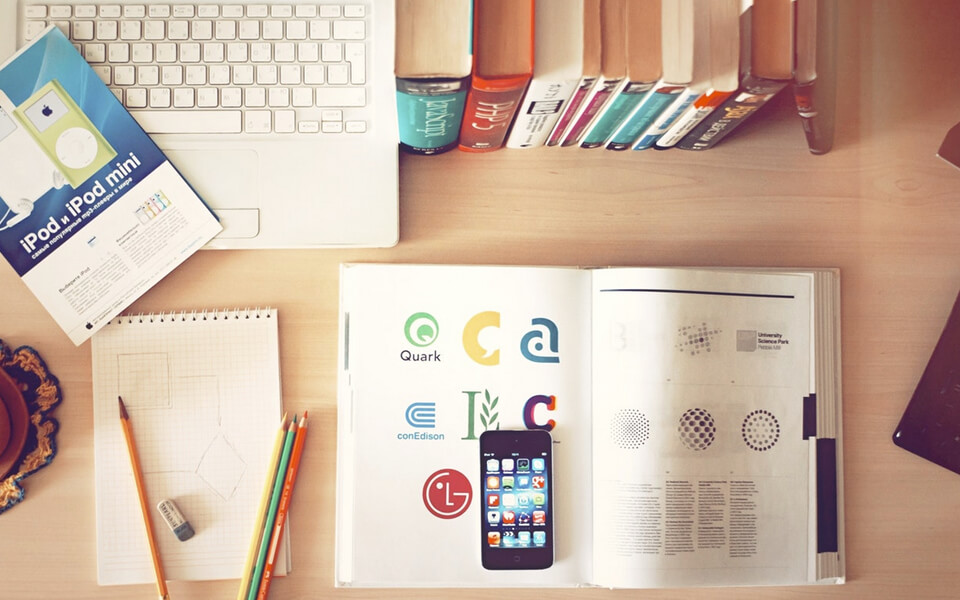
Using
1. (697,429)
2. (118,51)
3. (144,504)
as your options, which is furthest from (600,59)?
(144,504)

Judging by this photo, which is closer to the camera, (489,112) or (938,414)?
(489,112)

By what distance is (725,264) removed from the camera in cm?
72

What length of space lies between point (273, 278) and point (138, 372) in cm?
15

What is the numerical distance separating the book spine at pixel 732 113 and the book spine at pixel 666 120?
0.03 meters

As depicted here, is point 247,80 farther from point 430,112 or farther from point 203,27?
point 430,112

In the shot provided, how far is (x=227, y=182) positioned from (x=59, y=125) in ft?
0.52

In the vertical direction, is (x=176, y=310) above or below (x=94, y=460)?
above

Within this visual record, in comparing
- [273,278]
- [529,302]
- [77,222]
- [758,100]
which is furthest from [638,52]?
[77,222]

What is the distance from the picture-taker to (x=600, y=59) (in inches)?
21.3

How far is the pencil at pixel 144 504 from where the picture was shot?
0.66 meters

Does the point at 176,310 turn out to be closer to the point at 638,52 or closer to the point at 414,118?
the point at 414,118

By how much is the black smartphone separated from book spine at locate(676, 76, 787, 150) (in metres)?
0.32

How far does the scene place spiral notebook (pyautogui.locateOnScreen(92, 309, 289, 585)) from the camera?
67 cm

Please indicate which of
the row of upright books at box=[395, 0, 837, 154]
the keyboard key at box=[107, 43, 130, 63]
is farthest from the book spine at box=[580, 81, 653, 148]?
the keyboard key at box=[107, 43, 130, 63]
